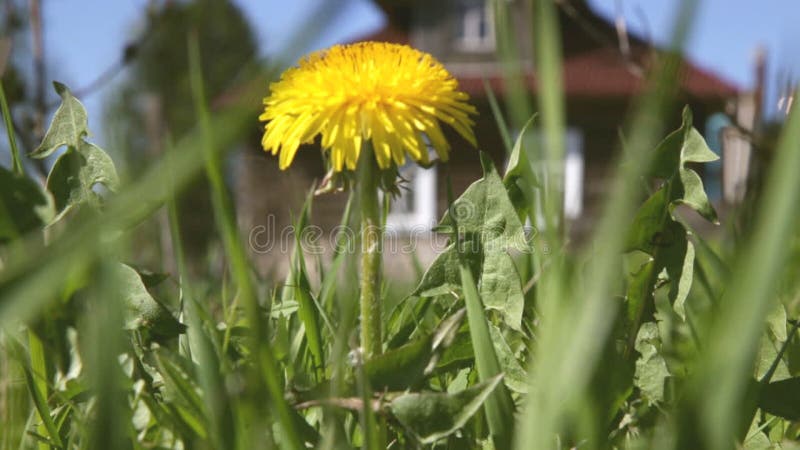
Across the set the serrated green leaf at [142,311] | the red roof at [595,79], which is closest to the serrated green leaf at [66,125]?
the serrated green leaf at [142,311]

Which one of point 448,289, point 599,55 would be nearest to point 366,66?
point 448,289

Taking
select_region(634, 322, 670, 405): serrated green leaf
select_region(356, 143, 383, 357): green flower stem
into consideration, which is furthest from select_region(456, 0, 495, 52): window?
select_region(634, 322, 670, 405): serrated green leaf

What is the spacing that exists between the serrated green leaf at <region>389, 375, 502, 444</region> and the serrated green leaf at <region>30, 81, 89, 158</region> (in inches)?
16.3

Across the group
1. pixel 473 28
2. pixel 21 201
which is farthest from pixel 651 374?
pixel 473 28

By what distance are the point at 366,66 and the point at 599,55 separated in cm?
1219

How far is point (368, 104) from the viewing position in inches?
31.8

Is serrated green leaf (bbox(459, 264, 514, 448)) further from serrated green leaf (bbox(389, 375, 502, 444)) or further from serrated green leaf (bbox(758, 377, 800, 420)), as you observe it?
serrated green leaf (bbox(758, 377, 800, 420))

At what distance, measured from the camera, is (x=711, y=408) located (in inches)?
11.6

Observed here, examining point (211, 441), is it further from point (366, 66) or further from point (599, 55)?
point (599, 55)

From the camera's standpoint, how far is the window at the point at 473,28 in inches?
500

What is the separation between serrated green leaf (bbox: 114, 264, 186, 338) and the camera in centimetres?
66

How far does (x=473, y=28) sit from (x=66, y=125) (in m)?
12.5

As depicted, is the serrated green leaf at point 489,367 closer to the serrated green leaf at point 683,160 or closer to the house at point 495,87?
the serrated green leaf at point 683,160

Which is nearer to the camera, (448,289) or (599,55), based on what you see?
(448,289)
